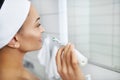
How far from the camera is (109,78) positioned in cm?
107

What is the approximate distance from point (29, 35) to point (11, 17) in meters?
0.11

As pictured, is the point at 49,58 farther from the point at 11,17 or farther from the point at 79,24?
the point at 11,17

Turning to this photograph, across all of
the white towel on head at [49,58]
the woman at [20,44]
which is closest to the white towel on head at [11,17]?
the woman at [20,44]

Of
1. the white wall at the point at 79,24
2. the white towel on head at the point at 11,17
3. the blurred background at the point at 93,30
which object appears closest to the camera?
the white towel on head at the point at 11,17

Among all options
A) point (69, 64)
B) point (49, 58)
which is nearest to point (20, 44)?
point (69, 64)

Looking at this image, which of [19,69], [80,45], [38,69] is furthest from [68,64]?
[38,69]

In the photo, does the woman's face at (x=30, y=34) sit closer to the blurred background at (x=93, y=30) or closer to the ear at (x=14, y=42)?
the ear at (x=14, y=42)

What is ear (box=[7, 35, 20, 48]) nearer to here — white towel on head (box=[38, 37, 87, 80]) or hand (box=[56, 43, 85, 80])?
hand (box=[56, 43, 85, 80])

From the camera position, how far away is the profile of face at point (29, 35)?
2.26 feet

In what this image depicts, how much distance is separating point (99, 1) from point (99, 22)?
137mm

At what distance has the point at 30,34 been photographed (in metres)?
0.70

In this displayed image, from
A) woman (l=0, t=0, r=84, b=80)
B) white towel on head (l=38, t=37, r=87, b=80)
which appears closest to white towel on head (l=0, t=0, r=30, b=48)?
woman (l=0, t=0, r=84, b=80)

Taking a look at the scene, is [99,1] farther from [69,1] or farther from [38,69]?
[38,69]

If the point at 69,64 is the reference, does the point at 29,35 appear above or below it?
above
